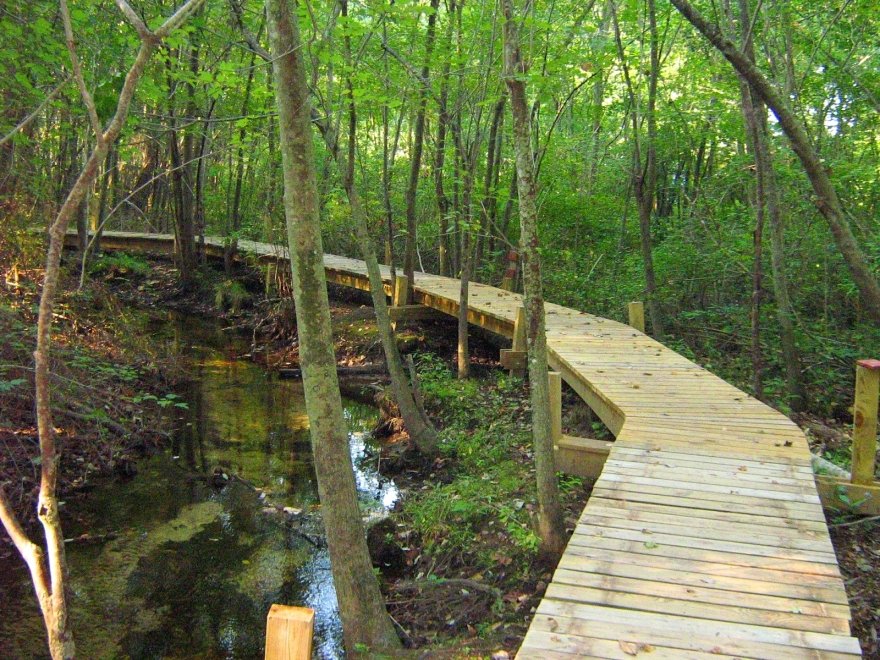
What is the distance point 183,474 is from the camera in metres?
8.85

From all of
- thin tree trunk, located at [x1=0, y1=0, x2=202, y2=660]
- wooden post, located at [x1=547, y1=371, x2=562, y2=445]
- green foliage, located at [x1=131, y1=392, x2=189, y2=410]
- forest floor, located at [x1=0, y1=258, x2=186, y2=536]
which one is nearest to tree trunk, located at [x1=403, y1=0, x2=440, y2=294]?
wooden post, located at [x1=547, y1=371, x2=562, y2=445]

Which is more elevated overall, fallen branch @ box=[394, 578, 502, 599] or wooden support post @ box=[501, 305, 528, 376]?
wooden support post @ box=[501, 305, 528, 376]

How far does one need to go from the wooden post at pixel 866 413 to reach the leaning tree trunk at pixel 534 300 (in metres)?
2.40

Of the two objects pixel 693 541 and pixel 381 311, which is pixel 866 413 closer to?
pixel 693 541

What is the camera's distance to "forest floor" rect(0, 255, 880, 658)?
18.2 ft

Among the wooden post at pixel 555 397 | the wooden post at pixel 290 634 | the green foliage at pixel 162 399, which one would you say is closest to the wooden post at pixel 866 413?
the wooden post at pixel 555 397

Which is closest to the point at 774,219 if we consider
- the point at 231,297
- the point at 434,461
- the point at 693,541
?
the point at 434,461

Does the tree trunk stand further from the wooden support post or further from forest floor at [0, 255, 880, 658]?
forest floor at [0, 255, 880, 658]

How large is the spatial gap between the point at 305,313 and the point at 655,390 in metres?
4.35

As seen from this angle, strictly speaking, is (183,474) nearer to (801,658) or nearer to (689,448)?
(689,448)

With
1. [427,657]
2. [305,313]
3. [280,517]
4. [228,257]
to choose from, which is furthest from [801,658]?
[228,257]

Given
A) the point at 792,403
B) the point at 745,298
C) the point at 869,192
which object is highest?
the point at 869,192

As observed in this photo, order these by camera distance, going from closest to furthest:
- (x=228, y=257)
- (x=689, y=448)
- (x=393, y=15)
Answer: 1. (x=689, y=448)
2. (x=393, y=15)
3. (x=228, y=257)

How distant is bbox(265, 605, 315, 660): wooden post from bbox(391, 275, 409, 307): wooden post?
35.0ft
